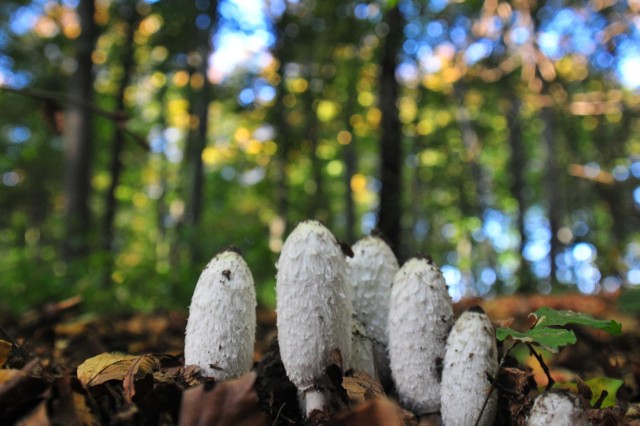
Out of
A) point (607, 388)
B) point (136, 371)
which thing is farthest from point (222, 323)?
point (607, 388)

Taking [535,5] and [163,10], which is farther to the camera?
[535,5]

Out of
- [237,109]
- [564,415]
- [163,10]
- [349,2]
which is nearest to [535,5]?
[349,2]

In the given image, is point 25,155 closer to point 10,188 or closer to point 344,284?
point 10,188

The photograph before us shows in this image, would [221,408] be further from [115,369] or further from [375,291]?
[375,291]

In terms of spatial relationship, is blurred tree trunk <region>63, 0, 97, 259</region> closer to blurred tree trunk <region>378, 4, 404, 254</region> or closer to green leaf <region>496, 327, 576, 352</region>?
blurred tree trunk <region>378, 4, 404, 254</region>

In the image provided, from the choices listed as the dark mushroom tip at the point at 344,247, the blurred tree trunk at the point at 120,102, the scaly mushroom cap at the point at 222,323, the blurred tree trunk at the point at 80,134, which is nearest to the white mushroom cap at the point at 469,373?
the dark mushroom tip at the point at 344,247

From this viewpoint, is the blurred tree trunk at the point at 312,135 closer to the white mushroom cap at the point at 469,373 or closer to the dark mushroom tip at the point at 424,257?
the dark mushroom tip at the point at 424,257
